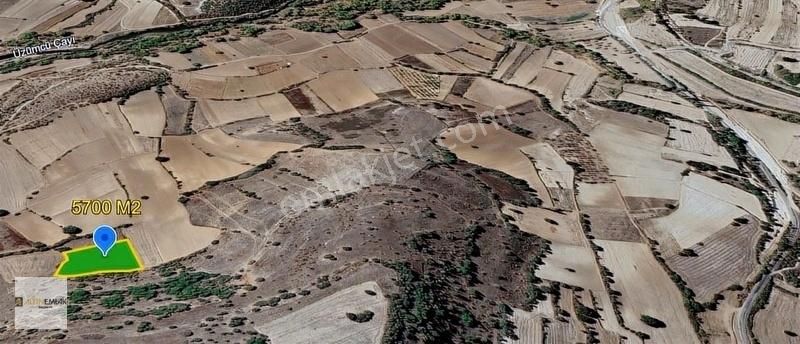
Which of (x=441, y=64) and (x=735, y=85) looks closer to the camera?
(x=735, y=85)

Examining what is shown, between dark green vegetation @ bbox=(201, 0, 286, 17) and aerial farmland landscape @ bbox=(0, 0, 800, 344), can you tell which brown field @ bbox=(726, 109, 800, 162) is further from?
dark green vegetation @ bbox=(201, 0, 286, 17)

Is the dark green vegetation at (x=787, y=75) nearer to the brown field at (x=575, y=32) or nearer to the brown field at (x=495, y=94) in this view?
the brown field at (x=575, y=32)

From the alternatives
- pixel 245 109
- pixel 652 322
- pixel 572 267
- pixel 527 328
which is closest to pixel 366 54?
pixel 245 109

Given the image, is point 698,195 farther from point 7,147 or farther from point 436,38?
point 7,147

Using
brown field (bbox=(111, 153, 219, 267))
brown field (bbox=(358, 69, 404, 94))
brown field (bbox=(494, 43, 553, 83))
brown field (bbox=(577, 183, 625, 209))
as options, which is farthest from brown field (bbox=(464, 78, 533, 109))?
brown field (bbox=(111, 153, 219, 267))

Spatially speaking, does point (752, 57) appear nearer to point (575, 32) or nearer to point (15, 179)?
point (575, 32)

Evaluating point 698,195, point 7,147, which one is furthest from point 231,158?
point 698,195
